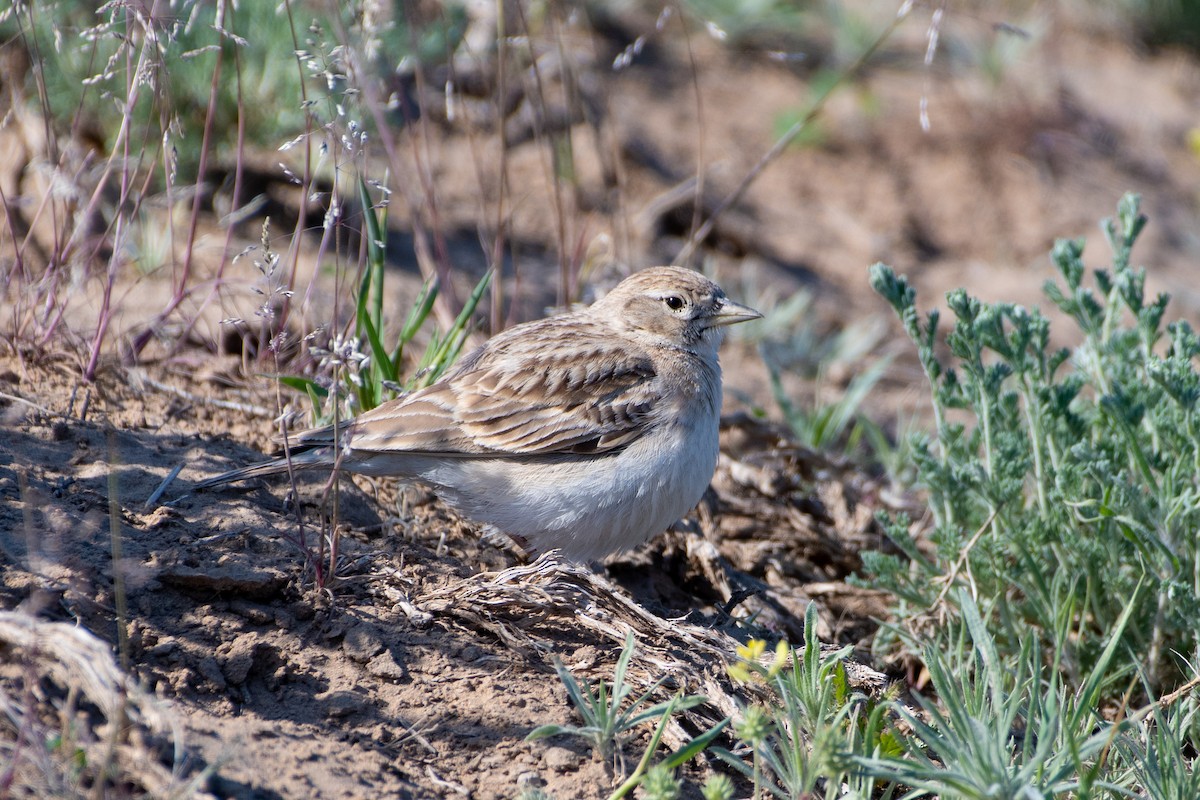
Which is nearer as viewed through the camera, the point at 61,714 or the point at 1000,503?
the point at 61,714

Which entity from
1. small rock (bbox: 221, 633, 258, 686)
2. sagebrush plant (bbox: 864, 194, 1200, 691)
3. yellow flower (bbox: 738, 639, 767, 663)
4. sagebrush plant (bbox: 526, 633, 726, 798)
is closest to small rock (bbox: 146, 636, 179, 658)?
small rock (bbox: 221, 633, 258, 686)

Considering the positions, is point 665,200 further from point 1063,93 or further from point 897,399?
point 1063,93

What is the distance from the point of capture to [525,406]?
187 inches

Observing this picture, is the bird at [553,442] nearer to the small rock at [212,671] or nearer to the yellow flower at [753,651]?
the small rock at [212,671]

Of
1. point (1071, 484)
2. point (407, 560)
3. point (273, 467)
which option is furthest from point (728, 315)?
point (273, 467)

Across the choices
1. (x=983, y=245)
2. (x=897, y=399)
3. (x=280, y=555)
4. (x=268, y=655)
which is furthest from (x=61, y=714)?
(x=983, y=245)

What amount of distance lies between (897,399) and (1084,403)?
2.40m

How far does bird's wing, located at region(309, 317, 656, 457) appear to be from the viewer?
455cm

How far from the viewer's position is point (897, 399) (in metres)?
7.54

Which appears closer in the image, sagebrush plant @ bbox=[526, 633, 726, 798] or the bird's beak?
sagebrush plant @ bbox=[526, 633, 726, 798]

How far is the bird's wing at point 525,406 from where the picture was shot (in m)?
4.55

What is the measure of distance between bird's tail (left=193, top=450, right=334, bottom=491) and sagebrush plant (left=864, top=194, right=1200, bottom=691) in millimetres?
2109

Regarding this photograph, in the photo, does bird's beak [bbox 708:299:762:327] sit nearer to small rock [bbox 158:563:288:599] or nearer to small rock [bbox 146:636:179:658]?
small rock [bbox 158:563:288:599]

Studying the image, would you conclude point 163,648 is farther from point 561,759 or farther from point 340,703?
point 561,759
